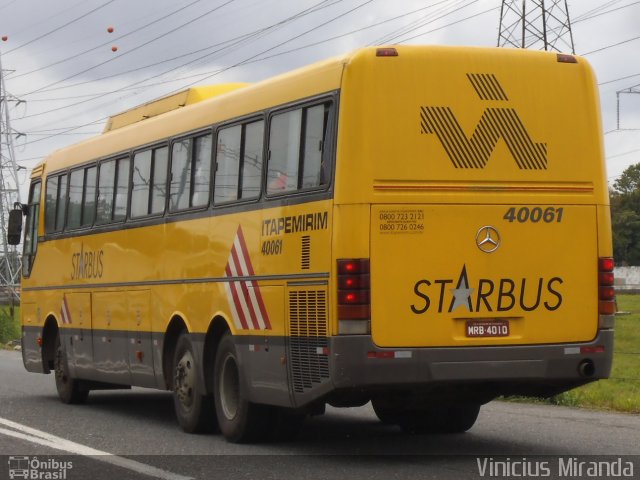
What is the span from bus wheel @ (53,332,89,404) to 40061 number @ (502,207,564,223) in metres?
8.62

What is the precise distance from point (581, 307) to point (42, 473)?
449cm

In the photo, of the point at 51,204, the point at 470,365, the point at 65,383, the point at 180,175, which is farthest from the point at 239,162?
the point at 51,204

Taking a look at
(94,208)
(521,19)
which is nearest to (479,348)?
(94,208)

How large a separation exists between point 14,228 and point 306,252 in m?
9.45

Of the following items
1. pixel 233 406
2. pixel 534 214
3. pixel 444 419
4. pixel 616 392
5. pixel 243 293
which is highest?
pixel 534 214

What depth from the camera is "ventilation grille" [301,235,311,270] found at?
1226 cm

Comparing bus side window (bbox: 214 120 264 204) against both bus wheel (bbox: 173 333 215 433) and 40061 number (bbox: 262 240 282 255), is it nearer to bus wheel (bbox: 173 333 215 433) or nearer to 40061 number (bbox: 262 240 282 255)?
40061 number (bbox: 262 240 282 255)

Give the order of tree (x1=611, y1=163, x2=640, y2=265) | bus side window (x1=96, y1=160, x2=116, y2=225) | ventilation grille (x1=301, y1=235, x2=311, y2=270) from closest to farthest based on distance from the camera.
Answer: ventilation grille (x1=301, y1=235, x2=311, y2=270) → bus side window (x1=96, y1=160, x2=116, y2=225) → tree (x1=611, y1=163, x2=640, y2=265)

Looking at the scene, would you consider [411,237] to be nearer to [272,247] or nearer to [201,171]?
[272,247]

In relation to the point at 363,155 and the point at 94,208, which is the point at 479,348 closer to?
the point at 363,155

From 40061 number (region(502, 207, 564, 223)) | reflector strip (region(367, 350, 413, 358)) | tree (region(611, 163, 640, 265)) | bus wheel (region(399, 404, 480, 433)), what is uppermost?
tree (region(611, 163, 640, 265))

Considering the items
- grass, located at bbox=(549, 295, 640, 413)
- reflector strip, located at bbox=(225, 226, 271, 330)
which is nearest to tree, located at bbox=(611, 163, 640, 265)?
grass, located at bbox=(549, 295, 640, 413)

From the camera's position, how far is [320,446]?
13.4 metres

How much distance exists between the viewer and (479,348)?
12.0 m
